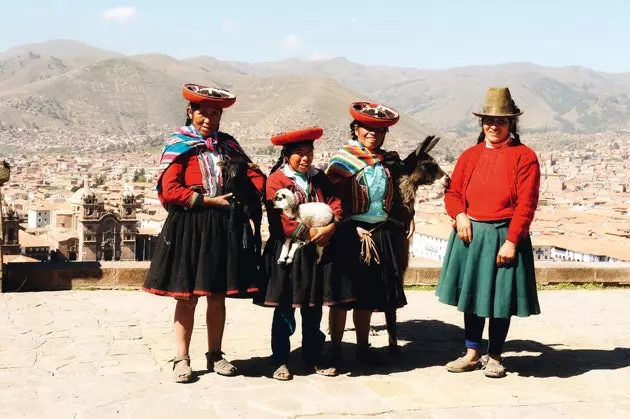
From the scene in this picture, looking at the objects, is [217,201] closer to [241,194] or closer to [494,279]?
[241,194]

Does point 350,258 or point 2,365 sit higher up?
point 350,258

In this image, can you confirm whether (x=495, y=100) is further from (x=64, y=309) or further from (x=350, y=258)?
(x=64, y=309)

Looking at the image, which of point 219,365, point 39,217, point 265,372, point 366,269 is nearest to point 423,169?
point 366,269

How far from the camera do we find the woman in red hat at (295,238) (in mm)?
4371

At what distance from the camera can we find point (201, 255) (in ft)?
14.1

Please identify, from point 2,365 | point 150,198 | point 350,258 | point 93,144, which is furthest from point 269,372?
point 93,144

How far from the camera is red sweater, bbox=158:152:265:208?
4.23 meters

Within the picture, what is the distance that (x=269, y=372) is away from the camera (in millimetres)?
4637

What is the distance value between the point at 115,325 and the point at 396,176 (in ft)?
8.20

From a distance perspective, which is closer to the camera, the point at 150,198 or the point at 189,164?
the point at 189,164

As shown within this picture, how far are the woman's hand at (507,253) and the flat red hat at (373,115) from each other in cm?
99

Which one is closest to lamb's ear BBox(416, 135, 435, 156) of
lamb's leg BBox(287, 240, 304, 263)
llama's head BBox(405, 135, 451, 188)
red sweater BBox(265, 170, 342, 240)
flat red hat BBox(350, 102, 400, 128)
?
llama's head BBox(405, 135, 451, 188)

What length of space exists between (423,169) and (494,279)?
0.85 metres

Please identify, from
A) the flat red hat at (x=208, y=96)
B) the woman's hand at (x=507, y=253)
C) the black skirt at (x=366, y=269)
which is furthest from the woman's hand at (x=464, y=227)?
the flat red hat at (x=208, y=96)
